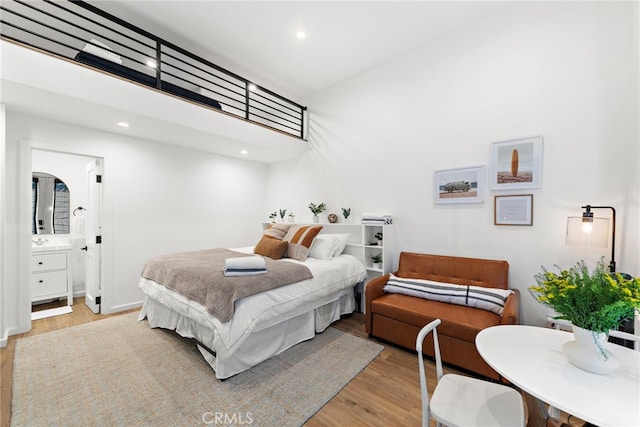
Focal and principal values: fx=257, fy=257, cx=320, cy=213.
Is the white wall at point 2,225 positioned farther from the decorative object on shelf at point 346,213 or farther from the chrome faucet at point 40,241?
the decorative object on shelf at point 346,213

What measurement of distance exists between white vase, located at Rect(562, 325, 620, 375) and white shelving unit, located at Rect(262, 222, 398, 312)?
235cm

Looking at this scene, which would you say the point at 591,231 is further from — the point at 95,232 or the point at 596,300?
the point at 95,232

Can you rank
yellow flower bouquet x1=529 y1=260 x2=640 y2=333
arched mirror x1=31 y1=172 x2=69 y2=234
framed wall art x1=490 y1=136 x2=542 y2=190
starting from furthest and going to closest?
arched mirror x1=31 y1=172 x2=69 y2=234
framed wall art x1=490 y1=136 x2=542 y2=190
yellow flower bouquet x1=529 y1=260 x2=640 y2=333

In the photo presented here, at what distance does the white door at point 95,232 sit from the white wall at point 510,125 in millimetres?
3456

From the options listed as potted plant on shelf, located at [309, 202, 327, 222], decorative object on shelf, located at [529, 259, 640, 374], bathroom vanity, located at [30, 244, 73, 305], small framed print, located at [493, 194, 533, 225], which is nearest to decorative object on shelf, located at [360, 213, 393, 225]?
potted plant on shelf, located at [309, 202, 327, 222]

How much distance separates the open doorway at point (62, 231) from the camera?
3.62 metres

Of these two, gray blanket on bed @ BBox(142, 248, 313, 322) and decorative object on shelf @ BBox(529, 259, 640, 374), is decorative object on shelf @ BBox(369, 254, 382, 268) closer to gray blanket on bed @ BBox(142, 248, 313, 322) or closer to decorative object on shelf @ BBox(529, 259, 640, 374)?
gray blanket on bed @ BBox(142, 248, 313, 322)

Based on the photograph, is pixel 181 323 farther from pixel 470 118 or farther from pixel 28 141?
pixel 470 118

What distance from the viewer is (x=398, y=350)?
2.62 m

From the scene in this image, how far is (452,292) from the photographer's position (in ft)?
8.52

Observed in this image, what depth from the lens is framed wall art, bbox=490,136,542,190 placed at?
2580 mm

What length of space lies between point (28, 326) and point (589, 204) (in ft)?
19.8

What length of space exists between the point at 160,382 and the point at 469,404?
7.37ft

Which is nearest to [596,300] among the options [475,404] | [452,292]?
[475,404]
